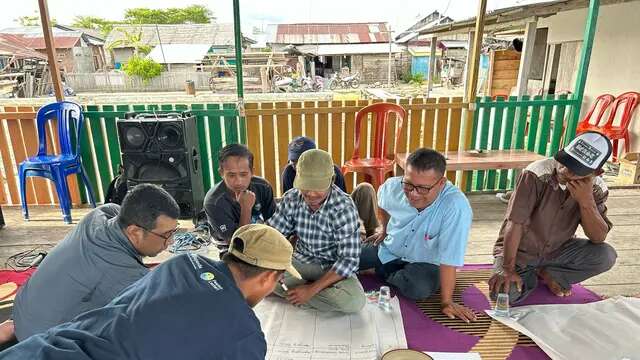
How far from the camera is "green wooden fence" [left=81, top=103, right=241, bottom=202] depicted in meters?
4.07

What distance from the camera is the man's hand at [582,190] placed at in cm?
206

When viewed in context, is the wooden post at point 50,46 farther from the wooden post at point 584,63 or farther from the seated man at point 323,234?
the wooden post at point 584,63

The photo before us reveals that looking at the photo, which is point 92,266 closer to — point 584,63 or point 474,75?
point 474,75

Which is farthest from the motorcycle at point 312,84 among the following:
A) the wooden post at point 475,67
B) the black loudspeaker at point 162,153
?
the black loudspeaker at point 162,153

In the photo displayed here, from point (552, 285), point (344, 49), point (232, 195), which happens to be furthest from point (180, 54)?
point (552, 285)

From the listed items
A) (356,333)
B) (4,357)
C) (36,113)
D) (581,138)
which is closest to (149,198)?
(4,357)

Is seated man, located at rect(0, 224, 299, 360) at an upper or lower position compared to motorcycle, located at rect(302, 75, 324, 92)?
lower

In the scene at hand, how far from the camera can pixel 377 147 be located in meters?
4.29

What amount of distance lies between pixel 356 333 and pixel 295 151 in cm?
147

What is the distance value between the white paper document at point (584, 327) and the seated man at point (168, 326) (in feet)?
5.18

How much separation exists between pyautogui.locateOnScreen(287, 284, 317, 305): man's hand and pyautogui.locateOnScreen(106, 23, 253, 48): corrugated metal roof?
27189 millimetres

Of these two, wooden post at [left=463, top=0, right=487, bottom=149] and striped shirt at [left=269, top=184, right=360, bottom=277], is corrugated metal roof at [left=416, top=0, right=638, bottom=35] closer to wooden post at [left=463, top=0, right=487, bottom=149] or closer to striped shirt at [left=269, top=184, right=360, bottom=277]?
wooden post at [left=463, top=0, right=487, bottom=149]

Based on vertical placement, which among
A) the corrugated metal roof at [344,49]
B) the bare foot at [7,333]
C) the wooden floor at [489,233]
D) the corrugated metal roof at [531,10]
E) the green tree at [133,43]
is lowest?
the wooden floor at [489,233]

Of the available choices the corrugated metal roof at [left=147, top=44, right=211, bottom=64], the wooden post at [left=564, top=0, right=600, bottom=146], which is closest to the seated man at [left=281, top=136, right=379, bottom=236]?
the wooden post at [left=564, top=0, right=600, bottom=146]
